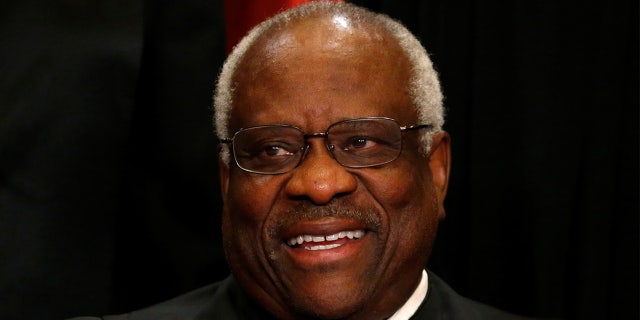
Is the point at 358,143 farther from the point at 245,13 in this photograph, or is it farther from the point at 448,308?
the point at 245,13

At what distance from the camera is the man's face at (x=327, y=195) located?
1.59 metres

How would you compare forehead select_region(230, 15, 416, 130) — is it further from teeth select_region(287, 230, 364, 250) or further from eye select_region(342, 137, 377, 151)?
teeth select_region(287, 230, 364, 250)

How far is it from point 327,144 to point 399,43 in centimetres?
28

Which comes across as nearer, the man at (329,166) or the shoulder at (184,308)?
the man at (329,166)

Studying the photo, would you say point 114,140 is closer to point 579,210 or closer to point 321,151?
point 321,151

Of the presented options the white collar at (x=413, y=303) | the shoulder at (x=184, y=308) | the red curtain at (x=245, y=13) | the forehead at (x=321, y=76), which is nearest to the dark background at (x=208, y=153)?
the red curtain at (x=245, y=13)

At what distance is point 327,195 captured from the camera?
1558 mm

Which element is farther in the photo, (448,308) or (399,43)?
(448,308)

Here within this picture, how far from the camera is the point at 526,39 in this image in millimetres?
2354

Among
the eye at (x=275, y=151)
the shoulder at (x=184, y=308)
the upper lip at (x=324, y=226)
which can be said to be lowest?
the shoulder at (x=184, y=308)

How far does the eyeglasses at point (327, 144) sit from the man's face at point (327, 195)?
0.01 meters

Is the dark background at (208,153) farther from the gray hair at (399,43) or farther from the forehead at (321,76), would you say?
the forehead at (321,76)

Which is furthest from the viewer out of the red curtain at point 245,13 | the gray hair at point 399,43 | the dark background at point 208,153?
the red curtain at point 245,13

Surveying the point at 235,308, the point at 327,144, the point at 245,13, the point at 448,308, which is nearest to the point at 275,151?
the point at 327,144
